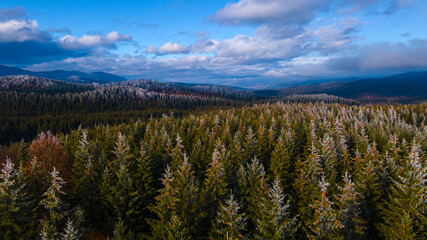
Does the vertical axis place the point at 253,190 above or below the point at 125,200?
above

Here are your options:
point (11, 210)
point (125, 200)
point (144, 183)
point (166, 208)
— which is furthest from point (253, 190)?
point (11, 210)

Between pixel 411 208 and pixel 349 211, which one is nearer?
pixel 411 208

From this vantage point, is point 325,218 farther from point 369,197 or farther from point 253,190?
point 369,197

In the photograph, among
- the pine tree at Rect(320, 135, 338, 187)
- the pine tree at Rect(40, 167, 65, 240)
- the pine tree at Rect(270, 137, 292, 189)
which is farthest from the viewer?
the pine tree at Rect(270, 137, 292, 189)

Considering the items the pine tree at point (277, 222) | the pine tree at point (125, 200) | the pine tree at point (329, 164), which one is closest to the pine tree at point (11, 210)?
the pine tree at point (125, 200)

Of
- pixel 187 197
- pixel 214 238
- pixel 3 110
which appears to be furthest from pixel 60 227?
pixel 3 110

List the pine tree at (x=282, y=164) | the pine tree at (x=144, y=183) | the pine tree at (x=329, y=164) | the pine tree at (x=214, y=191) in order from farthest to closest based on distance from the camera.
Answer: the pine tree at (x=282, y=164), the pine tree at (x=144, y=183), the pine tree at (x=329, y=164), the pine tree at (x=214, y=191)

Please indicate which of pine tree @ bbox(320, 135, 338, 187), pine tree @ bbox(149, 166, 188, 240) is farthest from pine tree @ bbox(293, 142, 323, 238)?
pine tree @ bbox(149, 166, 188, 240)

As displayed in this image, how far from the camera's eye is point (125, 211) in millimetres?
32125

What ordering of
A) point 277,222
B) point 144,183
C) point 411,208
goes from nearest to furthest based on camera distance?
1. point 277,222
2. point 411,208
3. point 144,183

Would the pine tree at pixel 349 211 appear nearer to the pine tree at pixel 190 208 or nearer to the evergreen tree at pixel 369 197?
the evergreen tree at pixel 369 197

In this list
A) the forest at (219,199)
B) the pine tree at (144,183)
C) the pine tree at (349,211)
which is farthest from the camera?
the pine tree at (144,183)

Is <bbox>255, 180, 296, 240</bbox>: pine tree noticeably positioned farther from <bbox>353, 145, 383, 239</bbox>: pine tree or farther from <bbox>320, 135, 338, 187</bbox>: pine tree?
<bbox>320, 135, 338, 187</bbox>: pine tree

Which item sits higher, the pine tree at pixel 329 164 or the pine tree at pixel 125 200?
the pine tree at pixel 329 164
